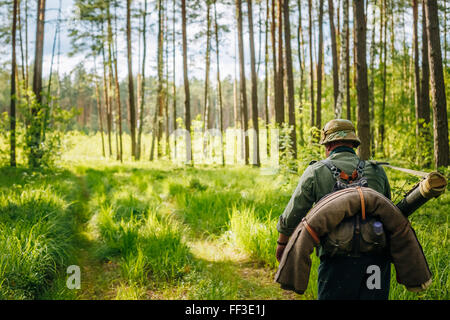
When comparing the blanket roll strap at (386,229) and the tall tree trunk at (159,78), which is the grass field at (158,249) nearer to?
the blanket roll strap at (386,229)

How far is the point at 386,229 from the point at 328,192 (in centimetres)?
49

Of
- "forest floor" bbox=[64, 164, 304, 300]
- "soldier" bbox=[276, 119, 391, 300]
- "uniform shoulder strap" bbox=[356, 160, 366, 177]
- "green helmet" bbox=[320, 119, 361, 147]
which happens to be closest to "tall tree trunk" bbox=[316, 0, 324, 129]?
"forest floor" bbox=[64, 164, 304, 300]

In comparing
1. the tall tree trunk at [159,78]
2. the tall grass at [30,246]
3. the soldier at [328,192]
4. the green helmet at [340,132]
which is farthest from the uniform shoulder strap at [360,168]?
the tall tree trunk at [159,78]

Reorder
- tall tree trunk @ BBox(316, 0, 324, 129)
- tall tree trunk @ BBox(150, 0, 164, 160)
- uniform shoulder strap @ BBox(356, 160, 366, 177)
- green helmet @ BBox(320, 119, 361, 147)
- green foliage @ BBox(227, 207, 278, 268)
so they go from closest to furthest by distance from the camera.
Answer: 1. uniform shoulder strap @ BBox(356, 160, 366, 177)
2. green helmet @ BBox(320, 119, 361, 147)
3. green foliage @ BBox(227, 207, 278, 268)
4. tall tree trunk @ BBox(316, 0, 324, 129)
5. tall tree trunk @ BBox(150, 0, 164, 160)

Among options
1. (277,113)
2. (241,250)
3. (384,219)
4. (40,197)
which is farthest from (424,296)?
(277,113)

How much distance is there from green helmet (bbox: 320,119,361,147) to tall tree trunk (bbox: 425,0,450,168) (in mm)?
6509

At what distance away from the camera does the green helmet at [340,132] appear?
103 inches

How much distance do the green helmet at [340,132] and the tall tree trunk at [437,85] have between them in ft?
21.4

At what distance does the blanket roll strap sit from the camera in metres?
2.05

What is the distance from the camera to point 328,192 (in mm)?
2436

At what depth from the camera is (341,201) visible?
207 centimetres

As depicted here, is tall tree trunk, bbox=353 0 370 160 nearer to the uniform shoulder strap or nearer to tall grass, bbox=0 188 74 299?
the uniform shoulder strap

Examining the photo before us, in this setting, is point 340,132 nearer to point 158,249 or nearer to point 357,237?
point 357,237
